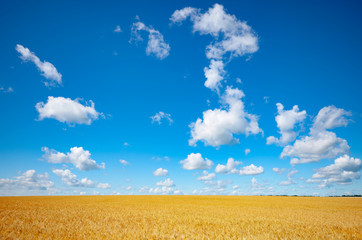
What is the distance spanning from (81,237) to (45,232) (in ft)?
8.27

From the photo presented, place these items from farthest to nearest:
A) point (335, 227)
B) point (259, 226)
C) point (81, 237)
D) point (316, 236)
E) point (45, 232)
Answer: point (335, 227)
point (259, 226)
point (316, 236)
point (45, 232)
point (81, 237)

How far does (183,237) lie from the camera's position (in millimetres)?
10547

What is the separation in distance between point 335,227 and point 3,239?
2125 centimetres

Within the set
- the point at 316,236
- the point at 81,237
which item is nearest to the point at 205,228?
the point at 316,236

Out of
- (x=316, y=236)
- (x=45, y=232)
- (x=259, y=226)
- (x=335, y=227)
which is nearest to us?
(x=45, y=232)

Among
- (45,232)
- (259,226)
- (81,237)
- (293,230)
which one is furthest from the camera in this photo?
(259,226)

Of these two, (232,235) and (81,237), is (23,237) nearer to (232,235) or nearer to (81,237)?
(81,237)

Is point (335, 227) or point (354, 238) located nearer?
point (354, 238)

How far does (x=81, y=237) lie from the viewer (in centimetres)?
1029

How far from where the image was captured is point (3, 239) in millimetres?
9570

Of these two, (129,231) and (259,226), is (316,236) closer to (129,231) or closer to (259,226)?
(259,226)

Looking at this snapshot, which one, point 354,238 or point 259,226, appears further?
point 259,226

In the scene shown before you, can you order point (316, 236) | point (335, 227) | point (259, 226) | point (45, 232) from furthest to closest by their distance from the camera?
point (335, 227)
point (259, 226)
point (316, 236)
point (45, 232)

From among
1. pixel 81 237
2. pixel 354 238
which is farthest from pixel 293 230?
pixel 81 237
